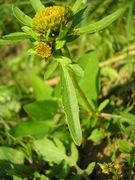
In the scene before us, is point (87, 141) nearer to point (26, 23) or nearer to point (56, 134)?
point (56, 134)

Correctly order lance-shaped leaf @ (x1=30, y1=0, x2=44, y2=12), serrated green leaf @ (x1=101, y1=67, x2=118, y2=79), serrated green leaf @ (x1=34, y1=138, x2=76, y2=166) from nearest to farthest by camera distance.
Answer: lance-shaped leaf @ (x1=30, y1=0, x2=44, y2=12)
serrated green leaf @ (x1=34, y1=138, x2=76, y2=166)
serrated green leaf @ (x1=101, y1=67, x2=118, y2=79)

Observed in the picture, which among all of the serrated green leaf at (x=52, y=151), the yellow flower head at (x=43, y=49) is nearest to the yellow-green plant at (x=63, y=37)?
the yellow flower head at (x=43, y=49)

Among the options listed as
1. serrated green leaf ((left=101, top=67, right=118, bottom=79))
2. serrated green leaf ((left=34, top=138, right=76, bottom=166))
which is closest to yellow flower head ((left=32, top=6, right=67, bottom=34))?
serrated green leaf ((left=34, top=138, right=76, bottom=166))

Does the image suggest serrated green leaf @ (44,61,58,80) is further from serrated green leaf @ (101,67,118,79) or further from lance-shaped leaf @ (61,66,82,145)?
serrated green leaf @ (101,67,118,79)

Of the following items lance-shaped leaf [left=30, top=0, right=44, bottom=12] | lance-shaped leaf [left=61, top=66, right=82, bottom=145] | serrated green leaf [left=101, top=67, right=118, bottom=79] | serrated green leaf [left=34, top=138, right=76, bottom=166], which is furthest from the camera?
serrated green leaf [left=101, top=67, right=118, bottom=79]

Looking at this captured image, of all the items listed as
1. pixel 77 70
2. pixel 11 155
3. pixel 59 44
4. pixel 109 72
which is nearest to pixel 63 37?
pixel 59 44

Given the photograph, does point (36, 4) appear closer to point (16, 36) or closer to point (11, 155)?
point (16, 36)

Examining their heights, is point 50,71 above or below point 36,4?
below
